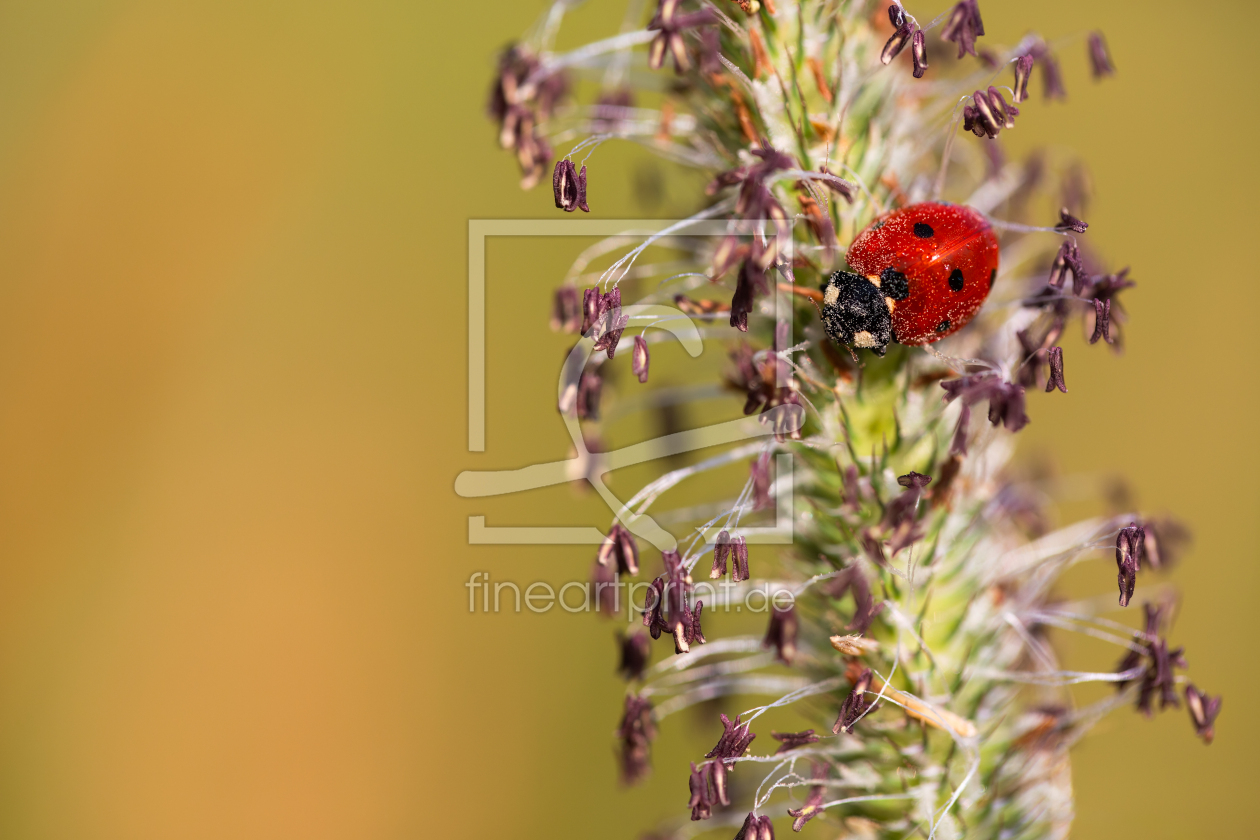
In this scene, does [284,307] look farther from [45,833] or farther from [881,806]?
[881,806]

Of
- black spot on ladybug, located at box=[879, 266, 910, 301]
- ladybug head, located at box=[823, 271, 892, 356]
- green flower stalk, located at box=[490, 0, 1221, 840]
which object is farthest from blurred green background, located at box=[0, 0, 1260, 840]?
black spot on ladybug, located at box=[879, 266, 910, 301]

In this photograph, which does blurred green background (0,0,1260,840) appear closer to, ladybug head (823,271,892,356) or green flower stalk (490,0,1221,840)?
green flower stalk (490,0,1221,840)

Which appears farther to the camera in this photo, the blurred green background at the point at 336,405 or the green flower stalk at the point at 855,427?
the blurred green background at the point at 336,405

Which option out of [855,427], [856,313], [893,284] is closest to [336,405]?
[855,427]

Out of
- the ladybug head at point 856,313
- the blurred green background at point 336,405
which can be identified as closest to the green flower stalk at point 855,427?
the ladybug head at point 856,313

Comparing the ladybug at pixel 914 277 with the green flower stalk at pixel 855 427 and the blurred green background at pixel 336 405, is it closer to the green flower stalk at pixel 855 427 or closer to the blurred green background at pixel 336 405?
the green flower stalk at pixel 855 427

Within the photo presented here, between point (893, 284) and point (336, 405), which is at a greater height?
point (336, 405)

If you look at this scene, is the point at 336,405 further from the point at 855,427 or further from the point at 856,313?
the point at 856,313
